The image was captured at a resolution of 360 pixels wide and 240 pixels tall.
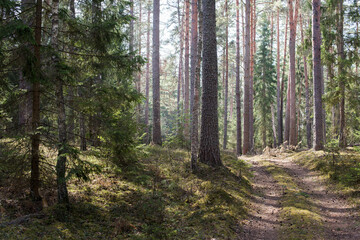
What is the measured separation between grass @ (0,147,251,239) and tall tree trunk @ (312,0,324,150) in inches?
274

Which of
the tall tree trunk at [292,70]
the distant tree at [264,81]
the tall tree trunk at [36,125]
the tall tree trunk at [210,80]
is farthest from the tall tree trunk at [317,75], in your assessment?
the distant tree at [264,81]

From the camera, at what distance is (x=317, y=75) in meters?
14.2

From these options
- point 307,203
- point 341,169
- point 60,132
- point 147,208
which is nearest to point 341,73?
point 341,169

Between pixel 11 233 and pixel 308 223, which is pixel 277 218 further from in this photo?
pixel 11 233

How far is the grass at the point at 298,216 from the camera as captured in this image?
19.9ft

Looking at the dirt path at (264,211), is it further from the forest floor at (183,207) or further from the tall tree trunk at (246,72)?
the tall tree trunk at (246,72)

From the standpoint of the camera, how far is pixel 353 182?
933 cm

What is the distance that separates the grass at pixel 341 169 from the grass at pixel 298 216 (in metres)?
1.33

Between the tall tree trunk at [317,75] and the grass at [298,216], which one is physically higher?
the tall tree trunk at [317,75]

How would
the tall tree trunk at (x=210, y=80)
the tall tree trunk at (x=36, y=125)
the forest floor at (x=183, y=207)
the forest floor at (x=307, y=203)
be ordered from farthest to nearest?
the tall tree trunk at (x=210, y=80) < the forest floor at (x=307, y=203) < the tall tree trunk at (x=36, y=125) < the forest floor at (x=183, y=207)

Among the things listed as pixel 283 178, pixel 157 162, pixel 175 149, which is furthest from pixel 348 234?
pixel 175 149

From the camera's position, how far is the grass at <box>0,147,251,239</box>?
521cm

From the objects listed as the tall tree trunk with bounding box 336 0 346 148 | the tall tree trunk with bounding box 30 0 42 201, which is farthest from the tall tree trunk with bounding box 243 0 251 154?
the tall tree trunk with bounding box 30 0 42 201

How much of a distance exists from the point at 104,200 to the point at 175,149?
24.4ft
